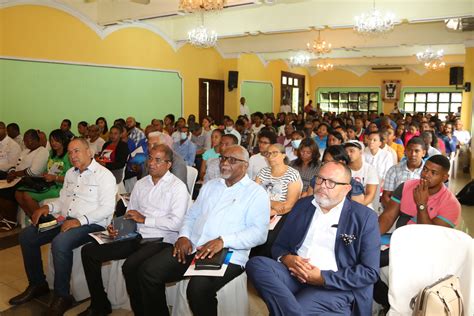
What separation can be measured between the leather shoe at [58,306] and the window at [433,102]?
19976mm

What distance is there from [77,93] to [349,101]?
1535cm

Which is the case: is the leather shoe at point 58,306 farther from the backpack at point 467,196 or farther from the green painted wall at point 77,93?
the backpack at point 467,196

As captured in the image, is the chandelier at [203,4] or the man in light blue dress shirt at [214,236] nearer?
the man in light blue dress shirt at [214,236]

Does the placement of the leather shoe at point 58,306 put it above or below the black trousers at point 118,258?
below

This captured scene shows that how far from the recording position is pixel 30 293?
10.7ft

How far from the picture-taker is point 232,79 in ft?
43.1

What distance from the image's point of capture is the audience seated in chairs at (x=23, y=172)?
16.5 feet

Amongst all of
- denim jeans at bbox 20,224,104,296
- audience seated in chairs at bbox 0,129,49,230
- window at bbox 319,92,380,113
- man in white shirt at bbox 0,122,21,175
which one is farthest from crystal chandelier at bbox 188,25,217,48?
window at bbox 319,92,380,113

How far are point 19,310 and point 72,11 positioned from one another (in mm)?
7032

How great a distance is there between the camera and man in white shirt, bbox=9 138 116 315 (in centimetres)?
319

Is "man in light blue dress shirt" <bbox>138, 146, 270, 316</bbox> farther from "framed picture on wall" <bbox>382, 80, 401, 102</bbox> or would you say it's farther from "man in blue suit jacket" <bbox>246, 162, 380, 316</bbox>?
"framed picture on wall" <bbox>382, 80, 401, 102</bbox>

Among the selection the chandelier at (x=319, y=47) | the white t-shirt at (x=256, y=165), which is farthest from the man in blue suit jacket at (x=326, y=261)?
the chandelier at (x=319, y=47)

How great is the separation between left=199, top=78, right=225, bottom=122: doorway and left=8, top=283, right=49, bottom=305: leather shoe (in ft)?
30.5

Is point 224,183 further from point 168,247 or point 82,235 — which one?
point 82,235
